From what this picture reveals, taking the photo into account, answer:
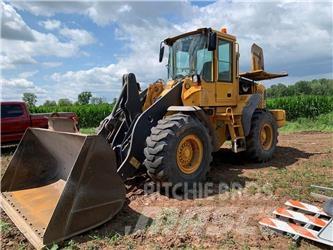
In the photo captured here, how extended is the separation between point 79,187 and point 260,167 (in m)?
4.67

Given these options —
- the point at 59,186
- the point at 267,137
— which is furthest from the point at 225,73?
the point at 59,186

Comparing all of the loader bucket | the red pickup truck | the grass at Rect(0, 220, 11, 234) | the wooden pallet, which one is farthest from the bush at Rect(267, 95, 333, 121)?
the grass at Rect(0, 220, 11, 234)

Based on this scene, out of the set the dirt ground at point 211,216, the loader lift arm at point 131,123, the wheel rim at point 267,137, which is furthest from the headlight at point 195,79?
the wheel rim at point 267,137

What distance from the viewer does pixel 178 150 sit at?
218 inches

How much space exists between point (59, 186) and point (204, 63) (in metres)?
3.55

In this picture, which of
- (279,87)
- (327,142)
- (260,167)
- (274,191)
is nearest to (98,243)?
(274,191)

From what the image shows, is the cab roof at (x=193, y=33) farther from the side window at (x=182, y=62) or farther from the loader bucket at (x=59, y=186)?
the loader bucket at (x=59, y=186)

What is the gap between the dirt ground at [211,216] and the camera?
3957mm

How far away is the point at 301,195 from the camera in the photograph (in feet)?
17.9

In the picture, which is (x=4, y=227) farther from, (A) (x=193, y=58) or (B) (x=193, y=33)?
(B) (x=193, y=33)

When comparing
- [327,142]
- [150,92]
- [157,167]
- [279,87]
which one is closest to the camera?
[157,167]

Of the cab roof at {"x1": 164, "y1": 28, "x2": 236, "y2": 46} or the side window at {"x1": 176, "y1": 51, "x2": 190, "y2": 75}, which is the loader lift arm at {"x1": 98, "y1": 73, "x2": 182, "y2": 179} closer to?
the side window at {"x1": 176, "y1": 51, "x2": 190, "y2": 75}

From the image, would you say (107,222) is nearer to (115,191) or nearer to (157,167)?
(115,191)

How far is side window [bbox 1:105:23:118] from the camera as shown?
11672mm
